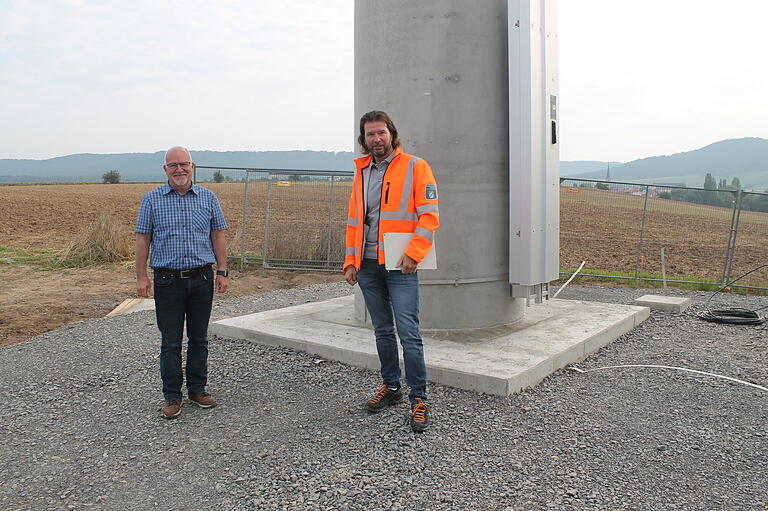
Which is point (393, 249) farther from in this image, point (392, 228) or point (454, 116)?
point (454, 116)

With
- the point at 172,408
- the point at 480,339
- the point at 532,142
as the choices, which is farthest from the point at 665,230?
the point at 172,408

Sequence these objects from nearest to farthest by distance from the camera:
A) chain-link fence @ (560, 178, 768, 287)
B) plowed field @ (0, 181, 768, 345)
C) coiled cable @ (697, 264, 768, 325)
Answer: coiled cable @ (697, 264, 768, 325) → plowed field @ (0, 181, 768, 345) → chain-link fence @ (560, 178, 768, 287)

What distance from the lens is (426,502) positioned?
11.4 feet

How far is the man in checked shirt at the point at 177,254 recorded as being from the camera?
4703 mm

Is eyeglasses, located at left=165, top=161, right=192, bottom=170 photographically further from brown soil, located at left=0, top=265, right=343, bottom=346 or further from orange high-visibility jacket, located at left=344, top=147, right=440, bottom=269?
brown soil, located at left=0, top=265, right=343, bottom=346

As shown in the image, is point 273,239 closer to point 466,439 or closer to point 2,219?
point 466,439

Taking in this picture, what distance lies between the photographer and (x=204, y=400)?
496cm

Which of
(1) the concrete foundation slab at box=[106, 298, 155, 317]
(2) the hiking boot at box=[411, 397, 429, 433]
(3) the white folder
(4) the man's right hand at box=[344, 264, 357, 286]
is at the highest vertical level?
(3) the white folder

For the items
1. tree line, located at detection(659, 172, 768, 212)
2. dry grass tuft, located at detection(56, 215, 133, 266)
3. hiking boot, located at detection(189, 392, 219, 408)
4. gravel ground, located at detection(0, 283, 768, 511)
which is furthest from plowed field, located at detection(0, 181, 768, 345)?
hiking boot, located at detection(189, 392, 219, 408)

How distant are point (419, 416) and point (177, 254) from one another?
1996 mm

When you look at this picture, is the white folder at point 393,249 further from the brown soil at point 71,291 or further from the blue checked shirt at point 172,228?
the brown soil at point 71,291

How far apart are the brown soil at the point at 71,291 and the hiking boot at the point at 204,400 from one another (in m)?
3.71

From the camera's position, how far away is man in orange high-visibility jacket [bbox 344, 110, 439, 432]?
433 cm

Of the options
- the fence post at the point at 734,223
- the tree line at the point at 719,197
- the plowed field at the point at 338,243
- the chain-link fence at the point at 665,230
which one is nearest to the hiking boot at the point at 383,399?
the plowed field at the point at 338,243
